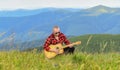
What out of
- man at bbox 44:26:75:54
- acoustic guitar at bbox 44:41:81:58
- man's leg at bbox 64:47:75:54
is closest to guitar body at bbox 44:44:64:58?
acoustic guitar at bbox 44:41:81:58

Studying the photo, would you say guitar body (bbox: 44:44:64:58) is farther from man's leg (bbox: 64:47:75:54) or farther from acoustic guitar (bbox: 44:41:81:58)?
man's leg (bbox: 64:47:75:54)

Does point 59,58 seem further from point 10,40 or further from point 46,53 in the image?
point 10,40

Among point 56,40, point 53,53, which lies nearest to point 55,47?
point 56,40

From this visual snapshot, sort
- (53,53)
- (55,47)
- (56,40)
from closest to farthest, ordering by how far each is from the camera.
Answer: (53,53) < (55,47) < (56,40)

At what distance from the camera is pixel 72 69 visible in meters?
8.12

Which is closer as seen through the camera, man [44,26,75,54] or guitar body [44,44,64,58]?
guitar body [44,44,64,58]

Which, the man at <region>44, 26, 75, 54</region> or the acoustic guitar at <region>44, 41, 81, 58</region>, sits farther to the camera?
the man at <region>44, 26, 75, 54</region>

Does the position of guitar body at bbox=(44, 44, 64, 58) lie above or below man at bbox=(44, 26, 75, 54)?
below

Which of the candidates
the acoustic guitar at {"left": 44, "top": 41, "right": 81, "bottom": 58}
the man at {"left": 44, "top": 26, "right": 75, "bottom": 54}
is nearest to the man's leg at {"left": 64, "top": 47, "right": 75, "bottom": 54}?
the man at {"left": 44, "top": 26, "right": 75, "bottom": 54}

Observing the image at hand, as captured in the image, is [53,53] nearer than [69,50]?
Yes

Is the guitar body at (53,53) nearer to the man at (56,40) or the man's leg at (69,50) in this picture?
the man at (56,40)

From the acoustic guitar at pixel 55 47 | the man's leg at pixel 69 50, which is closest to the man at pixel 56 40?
the man's leg at pixel 69 50

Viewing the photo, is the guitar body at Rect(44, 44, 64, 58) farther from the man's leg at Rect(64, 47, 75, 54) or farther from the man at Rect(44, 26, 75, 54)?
the man's leg at Rect(64, 47, 75, 54)

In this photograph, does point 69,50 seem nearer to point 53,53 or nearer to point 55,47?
point 55,47
